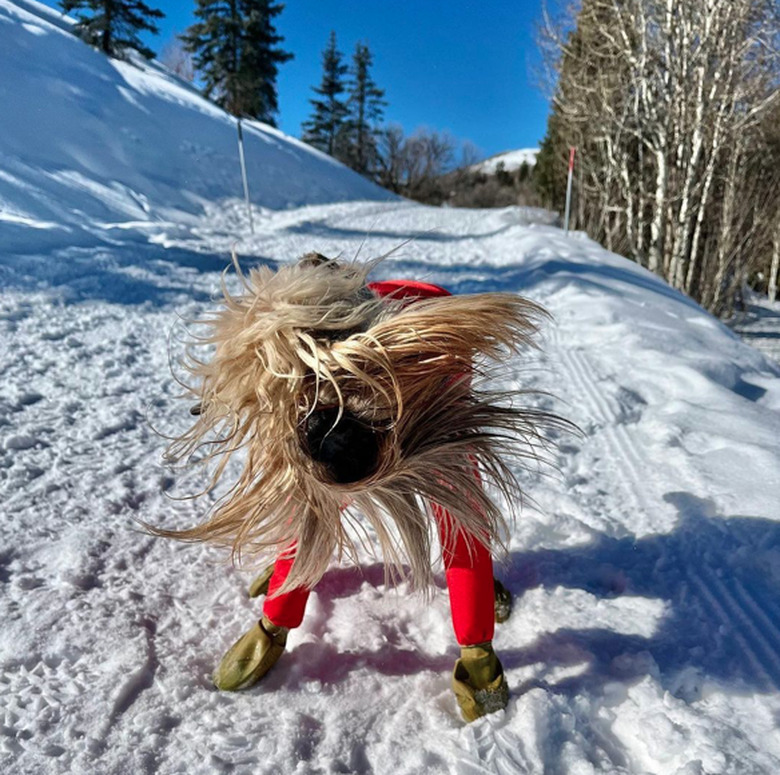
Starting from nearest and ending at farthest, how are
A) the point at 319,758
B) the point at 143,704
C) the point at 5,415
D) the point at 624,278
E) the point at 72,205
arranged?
the point at 319,758 → the point at 143,704 → the point at 5,415 → the point at 624,278 → the point at 72,205

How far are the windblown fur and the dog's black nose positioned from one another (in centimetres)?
2

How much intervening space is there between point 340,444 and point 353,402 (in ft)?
0.31

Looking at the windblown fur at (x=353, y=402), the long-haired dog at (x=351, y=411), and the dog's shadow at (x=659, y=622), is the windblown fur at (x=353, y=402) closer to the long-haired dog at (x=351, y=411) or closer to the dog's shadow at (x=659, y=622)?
the long-haired dog at (x=351, y=411)

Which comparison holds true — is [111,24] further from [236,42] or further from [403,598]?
[403,598]

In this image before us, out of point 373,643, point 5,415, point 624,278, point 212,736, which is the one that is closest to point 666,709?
point 373,643

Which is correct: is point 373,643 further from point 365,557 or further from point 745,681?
point 745,681

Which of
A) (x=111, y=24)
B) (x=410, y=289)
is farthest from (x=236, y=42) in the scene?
(x=410, y=289)

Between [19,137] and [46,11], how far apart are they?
18169 mm

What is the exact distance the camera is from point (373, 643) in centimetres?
191

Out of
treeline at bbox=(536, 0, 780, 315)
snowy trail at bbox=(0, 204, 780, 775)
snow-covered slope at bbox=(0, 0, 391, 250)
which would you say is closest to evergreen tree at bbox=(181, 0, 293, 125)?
snow-covered slope at bbox=(0, 0, 391, 250)

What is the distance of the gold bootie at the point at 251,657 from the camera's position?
1.69m

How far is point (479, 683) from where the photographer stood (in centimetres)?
163

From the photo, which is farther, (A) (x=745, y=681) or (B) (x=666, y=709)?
(A) (x=745, y=681)

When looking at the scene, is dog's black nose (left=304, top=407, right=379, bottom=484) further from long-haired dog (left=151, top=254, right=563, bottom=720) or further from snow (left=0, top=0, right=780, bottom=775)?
snow (left=0, top=0, right=780, bottom=775)
